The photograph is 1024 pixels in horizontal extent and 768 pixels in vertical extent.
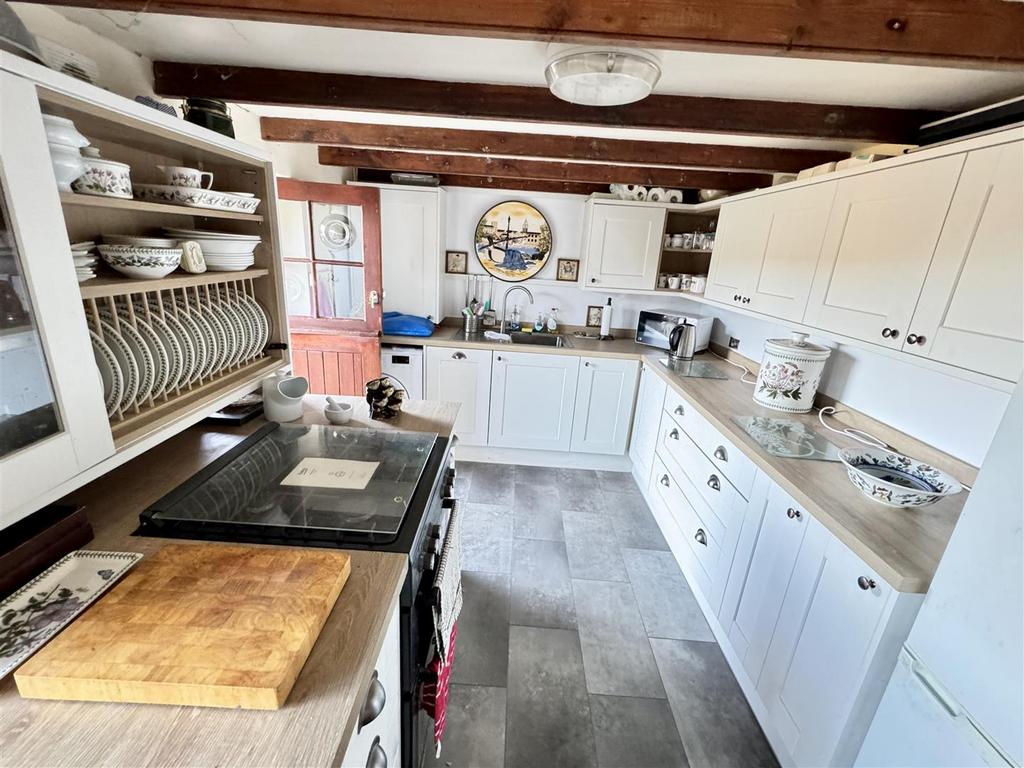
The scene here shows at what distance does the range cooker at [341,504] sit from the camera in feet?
3.07

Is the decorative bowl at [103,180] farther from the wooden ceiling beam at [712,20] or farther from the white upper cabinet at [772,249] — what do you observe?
the white upper cabinet at [772,249]

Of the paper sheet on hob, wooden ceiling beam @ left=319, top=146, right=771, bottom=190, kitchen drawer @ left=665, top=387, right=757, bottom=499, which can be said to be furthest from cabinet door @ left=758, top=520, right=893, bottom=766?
wooden ceiling beam @ left=319, top=146, right=771, bottom=190

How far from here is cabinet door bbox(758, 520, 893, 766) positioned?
1.10 m

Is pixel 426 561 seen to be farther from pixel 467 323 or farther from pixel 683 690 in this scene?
pixel 467 323

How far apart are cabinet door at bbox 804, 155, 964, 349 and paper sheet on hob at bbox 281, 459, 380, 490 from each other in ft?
5.51

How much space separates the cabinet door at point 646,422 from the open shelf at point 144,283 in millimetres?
2233

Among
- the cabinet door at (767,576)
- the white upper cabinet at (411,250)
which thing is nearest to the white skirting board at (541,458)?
the white upper cabinet at (411,250)

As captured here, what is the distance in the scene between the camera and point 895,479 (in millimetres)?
1355

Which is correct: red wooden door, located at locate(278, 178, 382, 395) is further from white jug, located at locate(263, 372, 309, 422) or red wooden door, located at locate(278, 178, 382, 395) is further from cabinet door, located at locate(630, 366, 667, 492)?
cabinet door, located at locate(630, 366, 667, 492)

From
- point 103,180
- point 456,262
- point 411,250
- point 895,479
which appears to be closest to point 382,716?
point 103,180

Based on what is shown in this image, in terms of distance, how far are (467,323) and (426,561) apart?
2.35 metres

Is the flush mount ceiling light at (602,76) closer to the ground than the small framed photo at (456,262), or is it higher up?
higher up

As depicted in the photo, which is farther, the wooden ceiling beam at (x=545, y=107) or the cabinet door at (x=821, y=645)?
the wooden ceiling beam at (x=545, y=107)

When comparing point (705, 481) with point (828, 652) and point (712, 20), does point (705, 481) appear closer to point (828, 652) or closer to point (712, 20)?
point (828, 652)
